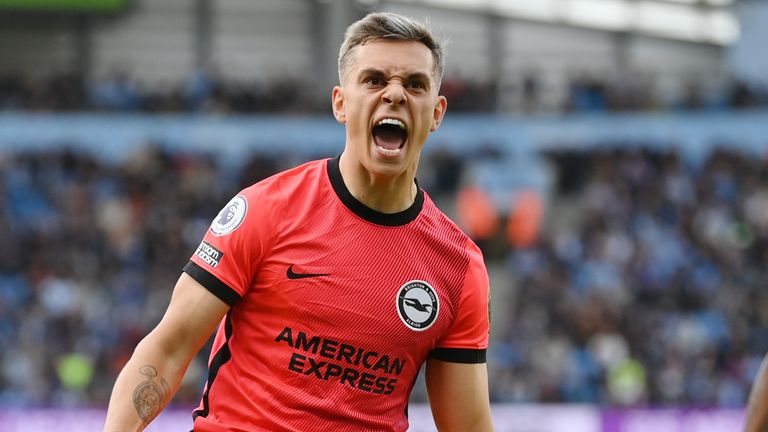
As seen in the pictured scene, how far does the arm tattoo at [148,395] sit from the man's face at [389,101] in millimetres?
809

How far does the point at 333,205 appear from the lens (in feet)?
12.0

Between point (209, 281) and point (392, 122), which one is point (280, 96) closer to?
point (392, 122)

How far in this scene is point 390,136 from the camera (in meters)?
3.58

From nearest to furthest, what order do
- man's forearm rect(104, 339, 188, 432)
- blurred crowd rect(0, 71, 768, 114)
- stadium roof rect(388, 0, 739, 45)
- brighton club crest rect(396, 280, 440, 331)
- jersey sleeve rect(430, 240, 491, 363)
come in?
1. man's forearm rect(104, 339, 188, 432)
2. brighton club crest rect(396, 280, 440, 331)
3. jersey sleeve rect(430, 240, 491, 363)
4. blurred crowd rect(0, 71, 768, 114)
5. stadium roof rect(388, 0, 739, 45)

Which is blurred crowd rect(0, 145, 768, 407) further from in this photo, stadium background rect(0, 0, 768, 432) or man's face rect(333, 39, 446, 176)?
man's face rect(333, 39, 446, 176)

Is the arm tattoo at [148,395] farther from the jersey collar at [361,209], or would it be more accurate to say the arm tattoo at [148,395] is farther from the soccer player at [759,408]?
the soccer player at [759,408]

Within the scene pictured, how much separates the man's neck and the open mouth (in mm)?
113

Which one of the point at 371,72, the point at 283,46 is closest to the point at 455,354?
the point at 371,72

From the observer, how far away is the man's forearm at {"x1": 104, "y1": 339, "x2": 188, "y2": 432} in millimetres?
3270

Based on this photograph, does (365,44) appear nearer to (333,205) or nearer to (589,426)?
(333,205)

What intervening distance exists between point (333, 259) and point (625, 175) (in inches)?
673

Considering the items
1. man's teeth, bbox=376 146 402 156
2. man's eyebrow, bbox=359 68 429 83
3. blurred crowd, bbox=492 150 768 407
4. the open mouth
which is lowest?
blurred crowd, bbox=492 150 768 407

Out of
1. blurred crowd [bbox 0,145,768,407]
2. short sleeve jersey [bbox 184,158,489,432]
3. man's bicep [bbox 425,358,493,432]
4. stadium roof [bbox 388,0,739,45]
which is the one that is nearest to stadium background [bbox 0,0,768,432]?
blurred crowd [bbox 0,145,768,407]

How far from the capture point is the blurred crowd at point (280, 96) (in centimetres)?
2122
